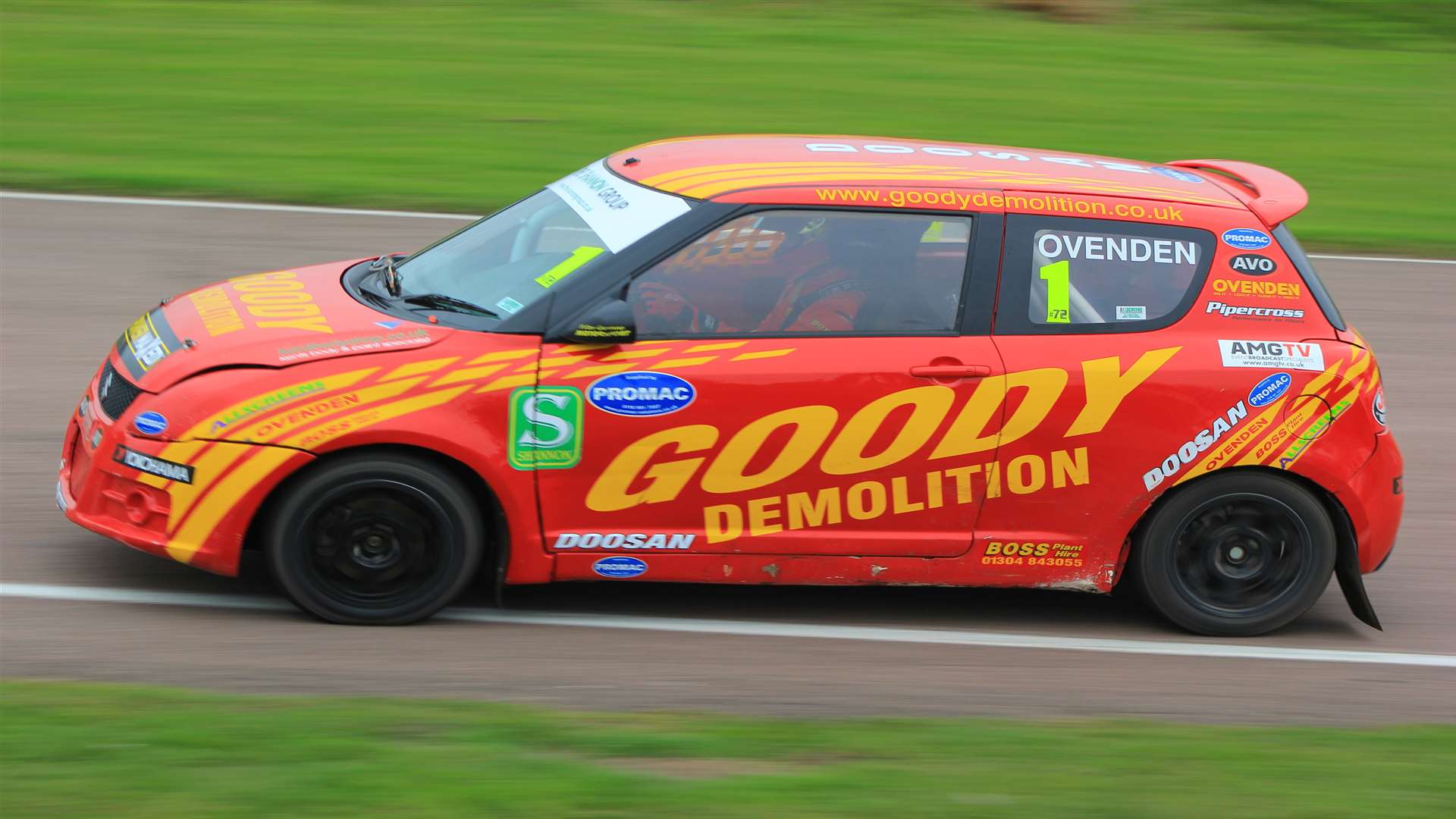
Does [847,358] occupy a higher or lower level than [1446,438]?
higher

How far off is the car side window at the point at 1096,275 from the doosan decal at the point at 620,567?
4.84 ft

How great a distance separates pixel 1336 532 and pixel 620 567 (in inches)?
105

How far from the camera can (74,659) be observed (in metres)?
5.15

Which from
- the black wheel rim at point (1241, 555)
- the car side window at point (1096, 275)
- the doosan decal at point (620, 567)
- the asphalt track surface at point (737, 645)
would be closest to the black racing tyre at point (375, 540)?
the asphalt track surface at point (737, 645)

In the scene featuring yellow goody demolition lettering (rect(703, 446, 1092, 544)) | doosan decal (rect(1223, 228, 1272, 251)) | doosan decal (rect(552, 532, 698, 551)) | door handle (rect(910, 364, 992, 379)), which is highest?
doosan decal (rect(1223, 228, 1272, 251))

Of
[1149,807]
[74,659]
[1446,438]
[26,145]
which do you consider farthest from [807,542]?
[26,145]

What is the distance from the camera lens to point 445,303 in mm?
5711

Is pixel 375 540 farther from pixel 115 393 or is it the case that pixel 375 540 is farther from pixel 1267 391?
pixel 1267 391

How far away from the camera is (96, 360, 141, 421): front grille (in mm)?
5395

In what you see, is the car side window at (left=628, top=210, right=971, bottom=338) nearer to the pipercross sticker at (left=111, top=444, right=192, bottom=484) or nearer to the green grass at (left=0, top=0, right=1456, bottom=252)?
the pipercross sticker at (left=111, top=444, right=192, bottom=484)

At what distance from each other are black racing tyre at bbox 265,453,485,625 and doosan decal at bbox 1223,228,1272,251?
2849 mm

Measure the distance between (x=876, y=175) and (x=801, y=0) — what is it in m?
15.1

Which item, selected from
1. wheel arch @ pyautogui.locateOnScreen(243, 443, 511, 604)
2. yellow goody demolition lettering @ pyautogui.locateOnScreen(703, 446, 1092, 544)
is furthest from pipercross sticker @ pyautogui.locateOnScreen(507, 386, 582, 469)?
yellow goody demolition lettering @ pyautogui.locateOnScreen(703, 446, 1092, 544)

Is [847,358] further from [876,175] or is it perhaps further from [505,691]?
[505,691]
